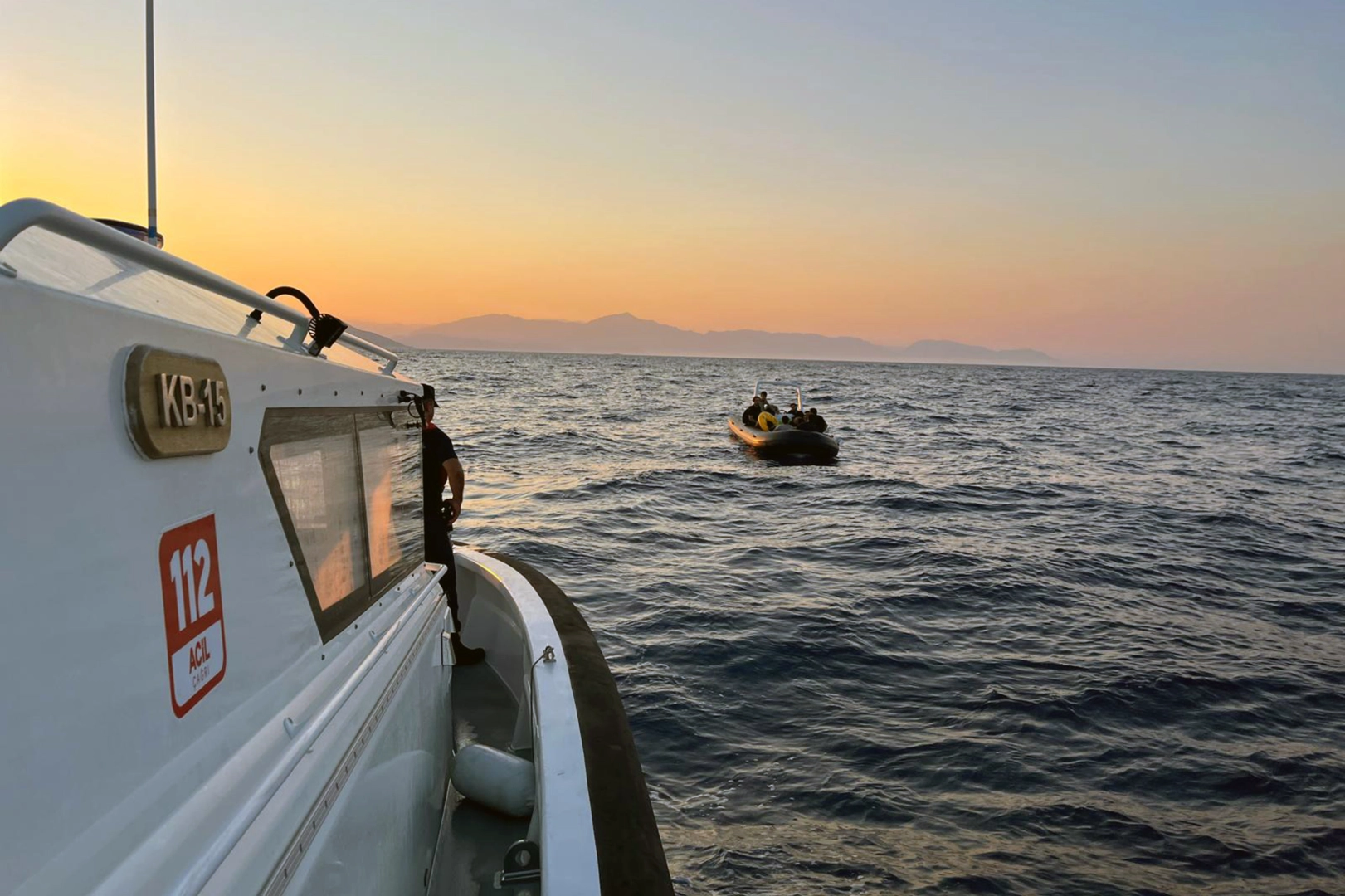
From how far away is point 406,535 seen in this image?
12.5 ft

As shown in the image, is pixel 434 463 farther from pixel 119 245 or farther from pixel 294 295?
pixel 119 245

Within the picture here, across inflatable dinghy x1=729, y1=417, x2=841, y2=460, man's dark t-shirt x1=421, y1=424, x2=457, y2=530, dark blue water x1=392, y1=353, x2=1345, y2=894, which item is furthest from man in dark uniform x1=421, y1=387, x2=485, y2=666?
inflatable dinghy x1=729, y1=417, x2=841, y2=460

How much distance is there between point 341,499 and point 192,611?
1.15 metres

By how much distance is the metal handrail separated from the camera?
1137 millimetres

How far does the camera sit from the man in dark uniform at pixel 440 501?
5.25m

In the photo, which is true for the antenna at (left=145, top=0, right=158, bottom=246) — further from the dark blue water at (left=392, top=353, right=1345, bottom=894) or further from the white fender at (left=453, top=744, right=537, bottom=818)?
the dark blue water at (left=392, top=353, right=1345, bottom=894)

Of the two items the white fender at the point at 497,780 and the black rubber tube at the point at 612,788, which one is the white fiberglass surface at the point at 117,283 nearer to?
the black rubber tube at the point at 612,788

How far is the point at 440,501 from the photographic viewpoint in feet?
17.9

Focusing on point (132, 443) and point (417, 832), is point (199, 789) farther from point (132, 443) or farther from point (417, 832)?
point (417, 832)

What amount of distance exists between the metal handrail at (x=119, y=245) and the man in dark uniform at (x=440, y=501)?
3.01 m

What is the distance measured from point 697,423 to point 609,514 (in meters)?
22.9

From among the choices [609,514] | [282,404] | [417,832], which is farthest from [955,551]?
[282,404]

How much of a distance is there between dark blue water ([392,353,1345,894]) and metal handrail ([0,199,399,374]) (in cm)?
424

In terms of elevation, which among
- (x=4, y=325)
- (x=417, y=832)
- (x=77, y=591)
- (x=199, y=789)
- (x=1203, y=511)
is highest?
(x=4, y=325)
